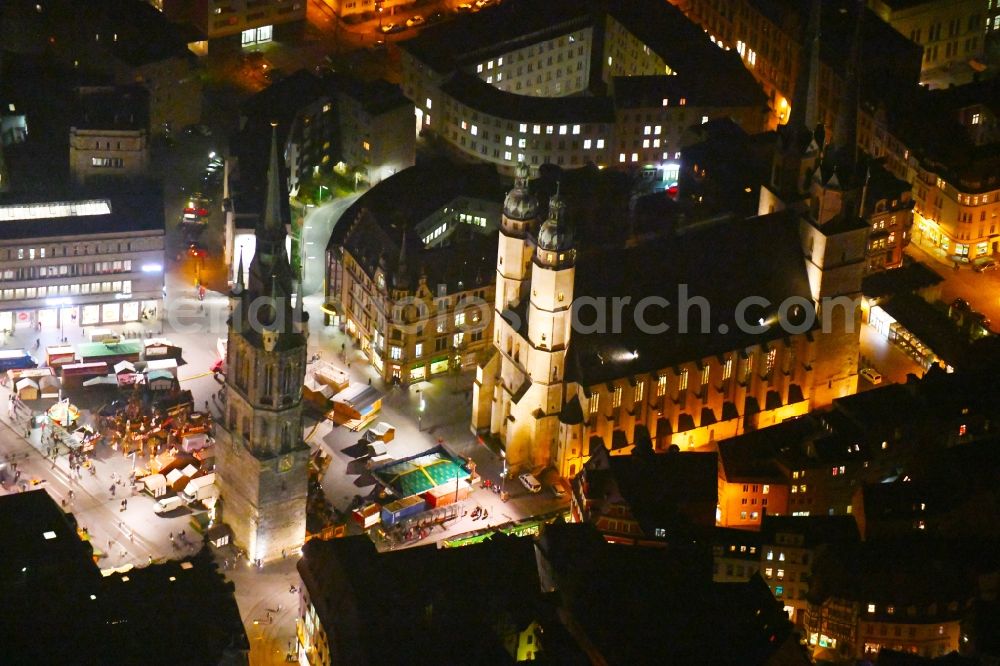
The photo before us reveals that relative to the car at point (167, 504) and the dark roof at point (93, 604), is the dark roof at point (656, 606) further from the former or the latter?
the car at point (167, 504)

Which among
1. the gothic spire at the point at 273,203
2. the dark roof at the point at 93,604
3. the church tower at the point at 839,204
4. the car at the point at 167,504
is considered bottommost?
the car at the point at 167,504

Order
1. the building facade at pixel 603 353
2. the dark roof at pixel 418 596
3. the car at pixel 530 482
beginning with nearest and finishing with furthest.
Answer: the dark roof at pixel 418 596 → the building facade at pixel 603 353 → the car at pixel 530 482

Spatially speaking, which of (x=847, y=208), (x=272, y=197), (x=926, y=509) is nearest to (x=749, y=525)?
(x=926, y=509)

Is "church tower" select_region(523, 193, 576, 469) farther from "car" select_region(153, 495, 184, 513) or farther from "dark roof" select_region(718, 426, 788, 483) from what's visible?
"car" select_region(153, 495, 184, 513)

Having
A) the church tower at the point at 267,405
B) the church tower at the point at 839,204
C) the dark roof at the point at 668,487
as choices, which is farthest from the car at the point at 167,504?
the church tower at the point at 839,204

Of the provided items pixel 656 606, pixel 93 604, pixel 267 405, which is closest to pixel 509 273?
pixel 267 405

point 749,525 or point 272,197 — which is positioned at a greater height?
point 272,197

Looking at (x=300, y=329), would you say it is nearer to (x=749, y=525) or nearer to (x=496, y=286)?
(x=496, y=286)
